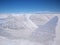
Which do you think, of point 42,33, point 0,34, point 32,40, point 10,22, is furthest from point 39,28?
point 0,34

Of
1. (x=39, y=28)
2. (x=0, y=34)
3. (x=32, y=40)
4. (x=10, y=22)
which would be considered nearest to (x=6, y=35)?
(x=0, y=34)

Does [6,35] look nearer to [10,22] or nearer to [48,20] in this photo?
[10,22]

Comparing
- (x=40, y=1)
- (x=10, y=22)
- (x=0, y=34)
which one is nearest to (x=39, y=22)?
→ (x=40, y=1)

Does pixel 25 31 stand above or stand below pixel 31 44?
above

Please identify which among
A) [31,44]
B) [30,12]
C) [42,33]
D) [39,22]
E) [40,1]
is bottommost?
[31,44]

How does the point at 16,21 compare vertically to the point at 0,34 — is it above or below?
above

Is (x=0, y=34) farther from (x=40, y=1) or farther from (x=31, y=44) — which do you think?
(x=40, y=1)

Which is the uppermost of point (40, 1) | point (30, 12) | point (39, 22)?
point (40, 1)
